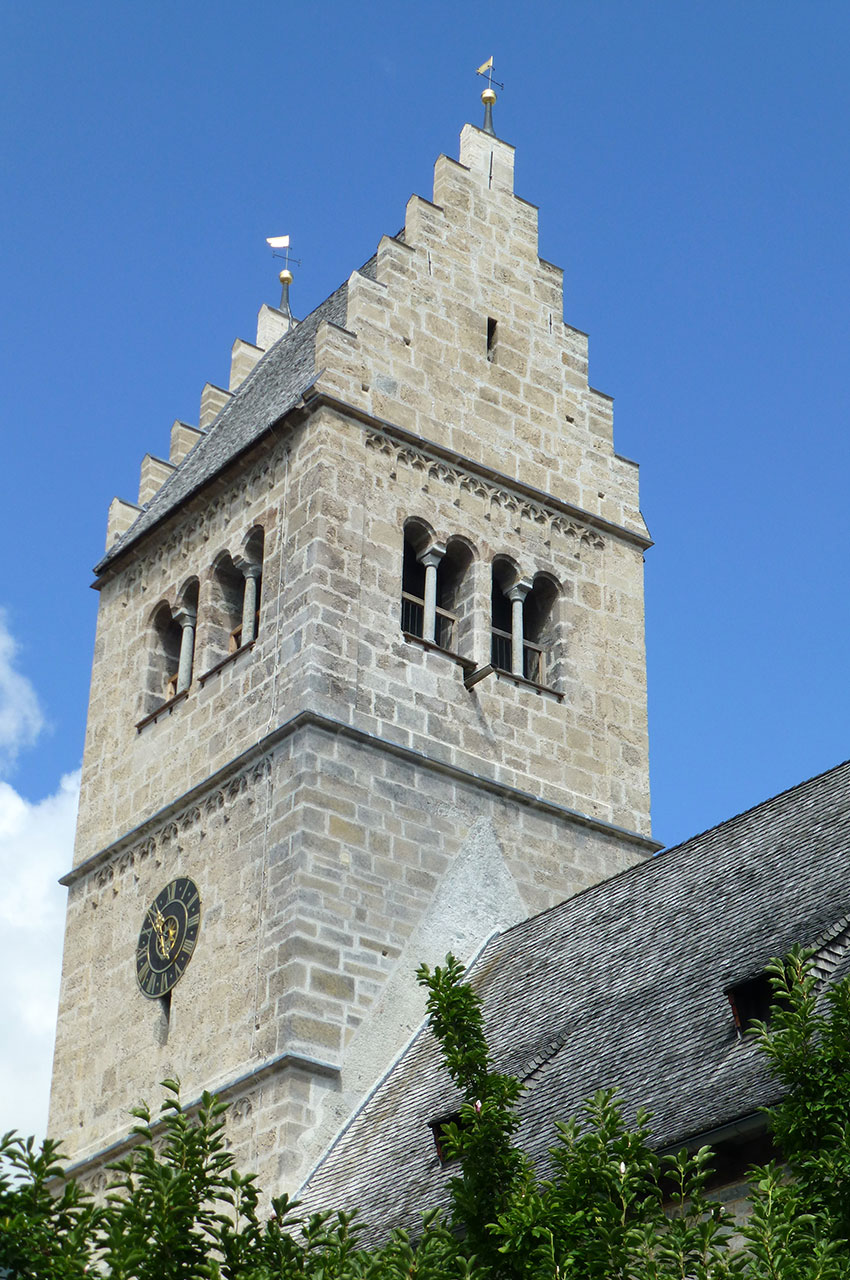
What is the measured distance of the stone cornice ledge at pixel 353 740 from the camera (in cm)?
2339

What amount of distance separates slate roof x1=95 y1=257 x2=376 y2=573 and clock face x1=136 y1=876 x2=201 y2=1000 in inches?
204

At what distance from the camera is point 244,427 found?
27.6 m

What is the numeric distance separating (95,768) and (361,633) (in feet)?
14.9

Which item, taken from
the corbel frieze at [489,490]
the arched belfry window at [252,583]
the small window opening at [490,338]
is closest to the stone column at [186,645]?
the arched belfry window at [252,583]

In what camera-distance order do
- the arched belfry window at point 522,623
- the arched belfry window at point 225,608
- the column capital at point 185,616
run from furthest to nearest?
the column capital at point 185,616
the arched belfry window at point 522,623
the arched belfry window at point 225,608

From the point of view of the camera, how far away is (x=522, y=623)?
26.4m

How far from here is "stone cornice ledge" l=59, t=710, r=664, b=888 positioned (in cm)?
2339

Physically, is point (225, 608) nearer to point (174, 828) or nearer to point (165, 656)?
point (165, 656)

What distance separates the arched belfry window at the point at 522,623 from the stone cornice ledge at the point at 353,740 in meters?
1.60

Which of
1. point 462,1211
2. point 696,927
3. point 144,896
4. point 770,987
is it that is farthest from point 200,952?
point 462,1211

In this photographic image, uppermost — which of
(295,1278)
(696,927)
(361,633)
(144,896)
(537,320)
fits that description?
(537,320)

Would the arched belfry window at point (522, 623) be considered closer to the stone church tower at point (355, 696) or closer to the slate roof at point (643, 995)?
the stone church tower at point (355, 696)

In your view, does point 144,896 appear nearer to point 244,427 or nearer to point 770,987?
point 244,427

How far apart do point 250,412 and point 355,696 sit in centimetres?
576
